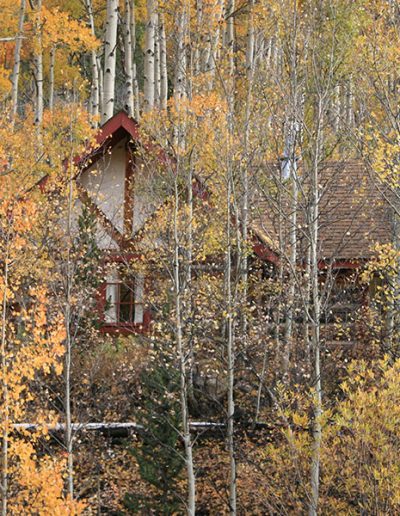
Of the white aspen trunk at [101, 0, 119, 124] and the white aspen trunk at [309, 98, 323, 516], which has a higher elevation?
the white aspen trunk at [101, 0, 119, 124]

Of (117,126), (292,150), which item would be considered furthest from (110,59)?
(292,150)

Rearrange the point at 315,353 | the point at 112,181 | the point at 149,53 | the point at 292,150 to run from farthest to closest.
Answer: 1. the point at 149,53
2. the point at 112,181
3. the point at 292,150
4. the point at 315,353

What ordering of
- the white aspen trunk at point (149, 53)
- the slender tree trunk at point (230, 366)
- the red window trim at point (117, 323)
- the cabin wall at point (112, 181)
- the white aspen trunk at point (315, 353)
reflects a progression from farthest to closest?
1. the white aspen trunk at point (149, 53)
2. the cabin wall at point (112, 181)
3. the red window trim at point (117, 323)
4. the slender tree trunk at point (230, 366)
5. the white aspen trunk at point (315, 353)

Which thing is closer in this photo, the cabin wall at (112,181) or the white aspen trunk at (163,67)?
the cabin wall at (112,181)

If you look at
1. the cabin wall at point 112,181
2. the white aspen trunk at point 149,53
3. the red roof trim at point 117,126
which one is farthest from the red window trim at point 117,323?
the white aspen trunk at point 149,53

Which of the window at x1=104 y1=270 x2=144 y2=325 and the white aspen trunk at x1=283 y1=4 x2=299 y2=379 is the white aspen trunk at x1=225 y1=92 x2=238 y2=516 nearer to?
the white aspen trunk at x1=283 y1=4 x2=299 y2=379

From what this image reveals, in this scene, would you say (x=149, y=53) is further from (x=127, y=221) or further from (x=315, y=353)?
(x=315, y=353)

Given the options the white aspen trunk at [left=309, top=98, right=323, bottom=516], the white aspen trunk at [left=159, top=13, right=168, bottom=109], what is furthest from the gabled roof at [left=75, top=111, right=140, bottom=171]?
the white aspen trunk at [left=309, top=98, right=323, bottom=516]

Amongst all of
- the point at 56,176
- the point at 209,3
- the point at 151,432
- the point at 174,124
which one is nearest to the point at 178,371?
the point at 151,432

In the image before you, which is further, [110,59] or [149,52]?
[149,52]

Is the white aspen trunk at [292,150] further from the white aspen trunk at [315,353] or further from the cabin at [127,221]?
the cabin at [127,221]

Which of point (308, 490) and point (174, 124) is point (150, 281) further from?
point (308, 490)

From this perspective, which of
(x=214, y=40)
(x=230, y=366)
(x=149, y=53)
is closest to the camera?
(x=230, y=366)

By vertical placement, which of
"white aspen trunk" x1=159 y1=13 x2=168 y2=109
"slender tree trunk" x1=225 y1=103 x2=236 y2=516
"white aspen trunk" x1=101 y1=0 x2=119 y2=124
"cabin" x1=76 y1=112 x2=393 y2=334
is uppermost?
"white aspen trunk" x1=159 y1=13 x2=168 y2=109
